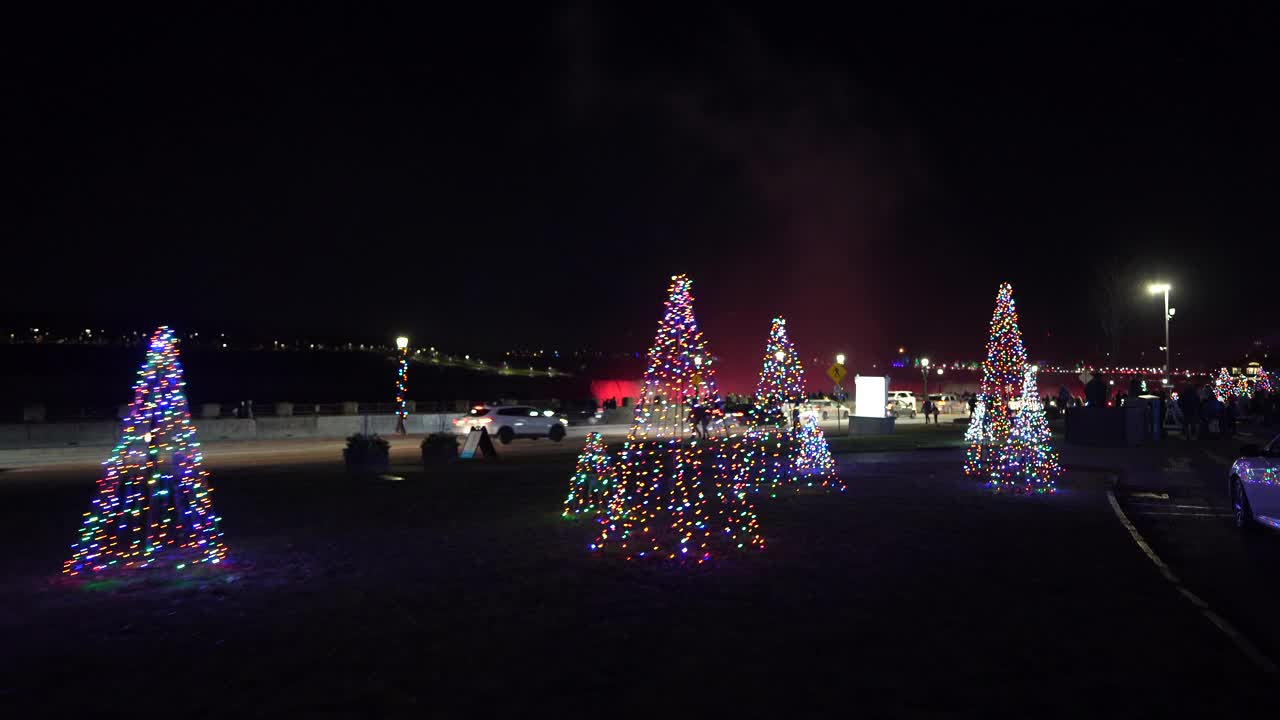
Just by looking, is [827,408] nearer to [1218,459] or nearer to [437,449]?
[1218,459]

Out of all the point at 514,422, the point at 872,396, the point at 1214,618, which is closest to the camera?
the point at 1214,618

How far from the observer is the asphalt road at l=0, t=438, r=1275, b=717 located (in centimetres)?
565

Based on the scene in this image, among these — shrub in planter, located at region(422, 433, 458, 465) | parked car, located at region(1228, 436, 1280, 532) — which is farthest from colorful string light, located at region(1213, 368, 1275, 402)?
parked car, located at region(1228, 436, 1280, 532)

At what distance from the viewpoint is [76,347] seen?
595 feet

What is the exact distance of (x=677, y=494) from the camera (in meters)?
17.4

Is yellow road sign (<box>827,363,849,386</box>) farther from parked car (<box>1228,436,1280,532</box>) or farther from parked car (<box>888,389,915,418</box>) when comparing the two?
parked car (<box>888,389,915,418</box>)

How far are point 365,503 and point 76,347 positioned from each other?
196 m

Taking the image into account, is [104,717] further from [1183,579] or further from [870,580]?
[1183,579]

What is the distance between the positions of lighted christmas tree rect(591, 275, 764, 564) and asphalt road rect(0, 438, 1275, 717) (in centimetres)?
63

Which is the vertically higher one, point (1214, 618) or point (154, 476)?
point (154, 476)

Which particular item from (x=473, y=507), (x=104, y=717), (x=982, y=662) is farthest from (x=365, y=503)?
(x=982, y=662)

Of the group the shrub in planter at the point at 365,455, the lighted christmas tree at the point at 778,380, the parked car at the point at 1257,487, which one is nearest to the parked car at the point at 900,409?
the lighted christmas tree at the point at 778,380

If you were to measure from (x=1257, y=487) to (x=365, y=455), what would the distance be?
58.4ft

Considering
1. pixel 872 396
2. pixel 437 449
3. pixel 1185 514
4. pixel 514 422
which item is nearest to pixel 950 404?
pixel 872 396
